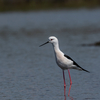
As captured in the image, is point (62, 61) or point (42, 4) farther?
point (42, 4)

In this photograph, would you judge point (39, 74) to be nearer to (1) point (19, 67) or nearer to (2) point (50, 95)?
(1) point (19, 67)

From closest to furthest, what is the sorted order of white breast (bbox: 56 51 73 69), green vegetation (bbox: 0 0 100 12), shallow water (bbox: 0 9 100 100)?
shallow water (bbox: 0 9 100 100) < white breast (bbox: 56 51 73 69) < green vegetation (bbox: 0 0 100 12)

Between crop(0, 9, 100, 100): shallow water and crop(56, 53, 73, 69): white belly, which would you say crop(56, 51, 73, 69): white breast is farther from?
crop(0, 9, 100, 100): shallow water

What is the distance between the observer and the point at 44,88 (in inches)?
367

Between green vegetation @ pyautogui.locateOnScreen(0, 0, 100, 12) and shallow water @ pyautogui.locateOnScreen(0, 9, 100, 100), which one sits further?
green vegetation @ pyautogui.locateOnScreen(0, 0, 100, 12)

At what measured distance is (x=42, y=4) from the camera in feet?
162

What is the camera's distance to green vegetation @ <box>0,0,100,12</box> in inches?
1854

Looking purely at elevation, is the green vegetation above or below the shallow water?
above

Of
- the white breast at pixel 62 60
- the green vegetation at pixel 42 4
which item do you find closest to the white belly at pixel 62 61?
the white breast at pixel 62 60

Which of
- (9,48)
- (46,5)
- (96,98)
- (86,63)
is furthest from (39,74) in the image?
(46,5)

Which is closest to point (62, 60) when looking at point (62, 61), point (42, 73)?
point (62, 61)

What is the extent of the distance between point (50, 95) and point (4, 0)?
43.6m

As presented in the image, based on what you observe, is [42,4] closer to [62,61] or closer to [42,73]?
[42,73]

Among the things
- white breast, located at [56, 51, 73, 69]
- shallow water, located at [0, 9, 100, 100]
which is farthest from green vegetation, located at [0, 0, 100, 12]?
white breast, located at [56, 51, 73, 69]
